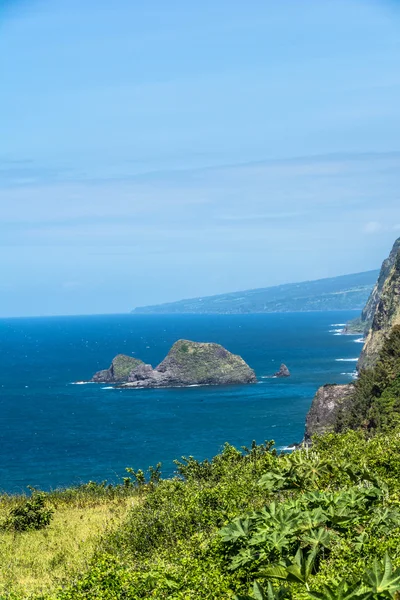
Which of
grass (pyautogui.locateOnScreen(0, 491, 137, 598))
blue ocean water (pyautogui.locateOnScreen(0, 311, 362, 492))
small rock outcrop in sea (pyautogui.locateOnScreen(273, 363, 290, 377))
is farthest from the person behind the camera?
small rock outcrop in sea (pyautogui.locateOnScreen(273, 363, 290, 377))

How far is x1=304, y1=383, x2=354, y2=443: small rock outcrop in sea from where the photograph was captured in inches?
2697

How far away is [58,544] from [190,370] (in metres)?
127

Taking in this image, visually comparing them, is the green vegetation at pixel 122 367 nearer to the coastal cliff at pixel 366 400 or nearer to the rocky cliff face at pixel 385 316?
the rocky cliff face at pixel 385 316

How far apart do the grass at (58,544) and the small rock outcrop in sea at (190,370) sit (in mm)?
114750

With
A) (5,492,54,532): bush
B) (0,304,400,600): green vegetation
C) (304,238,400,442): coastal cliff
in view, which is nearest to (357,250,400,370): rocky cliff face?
(304,238,400,442): coastal cliff

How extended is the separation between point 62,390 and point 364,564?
434 ft

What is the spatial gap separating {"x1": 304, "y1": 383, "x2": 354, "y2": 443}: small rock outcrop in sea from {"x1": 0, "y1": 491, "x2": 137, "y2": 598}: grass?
41978 mm

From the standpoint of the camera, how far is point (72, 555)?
19281mm

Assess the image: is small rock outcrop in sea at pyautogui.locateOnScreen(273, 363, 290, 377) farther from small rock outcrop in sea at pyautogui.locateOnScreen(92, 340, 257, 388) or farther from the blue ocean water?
small rock outcrop in sea at pyautogui.locateOnScreen(92, 340, 257, 388)

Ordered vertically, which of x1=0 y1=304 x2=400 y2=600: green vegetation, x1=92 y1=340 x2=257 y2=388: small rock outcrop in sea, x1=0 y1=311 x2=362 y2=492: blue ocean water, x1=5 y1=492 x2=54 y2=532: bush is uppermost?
x1=0 y1=304 x2=400 y2=600: green vegetation

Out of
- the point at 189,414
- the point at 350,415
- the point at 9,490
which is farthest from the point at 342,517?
the point at 189,414

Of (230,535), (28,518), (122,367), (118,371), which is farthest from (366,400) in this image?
(122,367)

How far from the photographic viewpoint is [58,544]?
2102cm

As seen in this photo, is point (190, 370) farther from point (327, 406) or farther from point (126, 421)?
point (327, 406)
